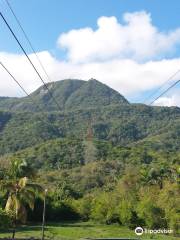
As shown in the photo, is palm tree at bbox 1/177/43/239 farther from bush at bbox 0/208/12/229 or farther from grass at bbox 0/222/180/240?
grass at bbox 0/222/180/240

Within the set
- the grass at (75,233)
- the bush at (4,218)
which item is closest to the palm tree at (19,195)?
the bush at (4,218)

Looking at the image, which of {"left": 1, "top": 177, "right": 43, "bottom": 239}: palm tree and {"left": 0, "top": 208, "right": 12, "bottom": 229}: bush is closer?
{"left": 1, "top": 177, "right": 43, "bottom": 239}: palm tree

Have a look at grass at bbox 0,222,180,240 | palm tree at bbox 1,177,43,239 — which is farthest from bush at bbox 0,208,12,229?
grass at bbox 0,222,180,240

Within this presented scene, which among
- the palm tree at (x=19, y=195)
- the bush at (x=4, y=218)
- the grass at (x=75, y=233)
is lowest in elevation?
the grass at (x=75, y=233)

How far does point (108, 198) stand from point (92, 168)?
47760 mm

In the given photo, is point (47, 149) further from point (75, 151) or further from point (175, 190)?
point (175, 190)

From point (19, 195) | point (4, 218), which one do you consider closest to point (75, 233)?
point (4, 218)

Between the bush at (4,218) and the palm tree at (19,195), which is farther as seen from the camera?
the bush at (4,218)

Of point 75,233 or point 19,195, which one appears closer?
point 19,195

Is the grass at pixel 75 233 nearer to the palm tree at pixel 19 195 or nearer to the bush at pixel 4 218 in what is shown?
the bush at pixel 4 218

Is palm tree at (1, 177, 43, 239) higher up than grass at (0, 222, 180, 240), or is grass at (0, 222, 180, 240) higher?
palm tree at (1, 177, 43, 239)

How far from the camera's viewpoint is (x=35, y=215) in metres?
75.2

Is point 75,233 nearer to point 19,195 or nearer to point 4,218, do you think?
point 4,218

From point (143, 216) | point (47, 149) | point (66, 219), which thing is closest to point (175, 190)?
point (143, 216)
